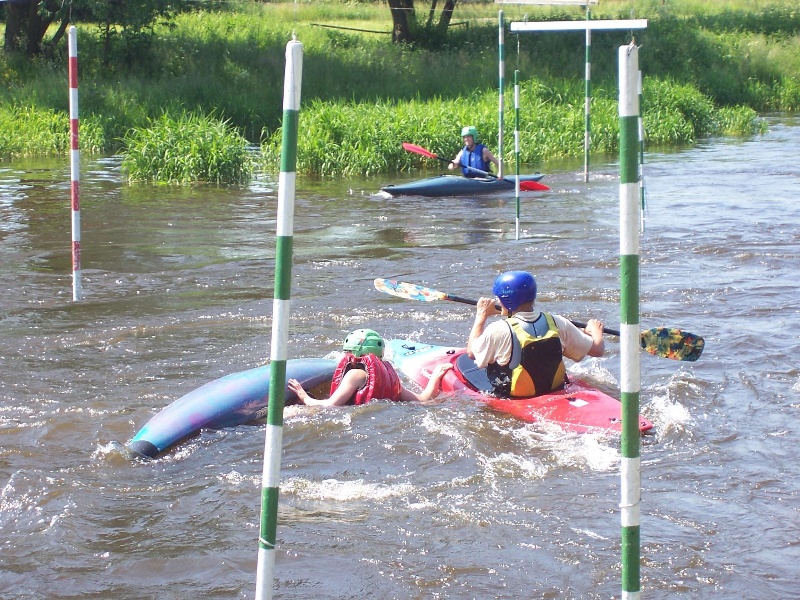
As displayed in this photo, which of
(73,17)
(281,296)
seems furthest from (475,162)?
(73,17)

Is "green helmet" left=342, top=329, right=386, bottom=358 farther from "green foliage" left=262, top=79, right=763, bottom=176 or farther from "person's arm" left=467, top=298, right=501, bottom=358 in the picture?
"green foliage" left=262, top=79, right=763, bottom=176

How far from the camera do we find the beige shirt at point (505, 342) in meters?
5.47

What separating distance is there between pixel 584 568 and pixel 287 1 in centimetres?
3142

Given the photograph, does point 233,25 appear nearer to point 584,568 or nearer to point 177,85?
point 177,85

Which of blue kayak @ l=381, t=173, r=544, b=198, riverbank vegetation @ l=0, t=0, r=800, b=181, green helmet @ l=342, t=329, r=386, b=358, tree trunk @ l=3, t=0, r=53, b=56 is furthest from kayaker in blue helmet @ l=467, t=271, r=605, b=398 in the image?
tree trunk @ l=3, t=0, r=53, b=56

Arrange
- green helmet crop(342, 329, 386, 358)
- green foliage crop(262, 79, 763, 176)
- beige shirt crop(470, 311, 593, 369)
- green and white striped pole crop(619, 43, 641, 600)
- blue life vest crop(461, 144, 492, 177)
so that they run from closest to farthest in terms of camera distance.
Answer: green and white striped pole crop(619, 43, 641, 600)
beige shirt crop(470, 311, 593, 369)
green helmet crop(342, 329, 386, 358)
blue life vest crop(461, 144, 492, 177)
green foliage crop(262, 79, 763, 176)

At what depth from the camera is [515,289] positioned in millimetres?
5352

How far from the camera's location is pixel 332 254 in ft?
33.5

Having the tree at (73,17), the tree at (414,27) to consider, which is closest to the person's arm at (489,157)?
the tree at (73,17)

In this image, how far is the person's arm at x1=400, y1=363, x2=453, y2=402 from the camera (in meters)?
5.95

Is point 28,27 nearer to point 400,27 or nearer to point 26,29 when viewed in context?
point 26,29

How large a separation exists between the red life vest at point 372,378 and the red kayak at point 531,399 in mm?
410

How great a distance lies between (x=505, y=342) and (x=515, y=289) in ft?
1.02

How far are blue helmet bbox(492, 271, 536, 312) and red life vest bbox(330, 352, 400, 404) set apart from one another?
0.84 m
